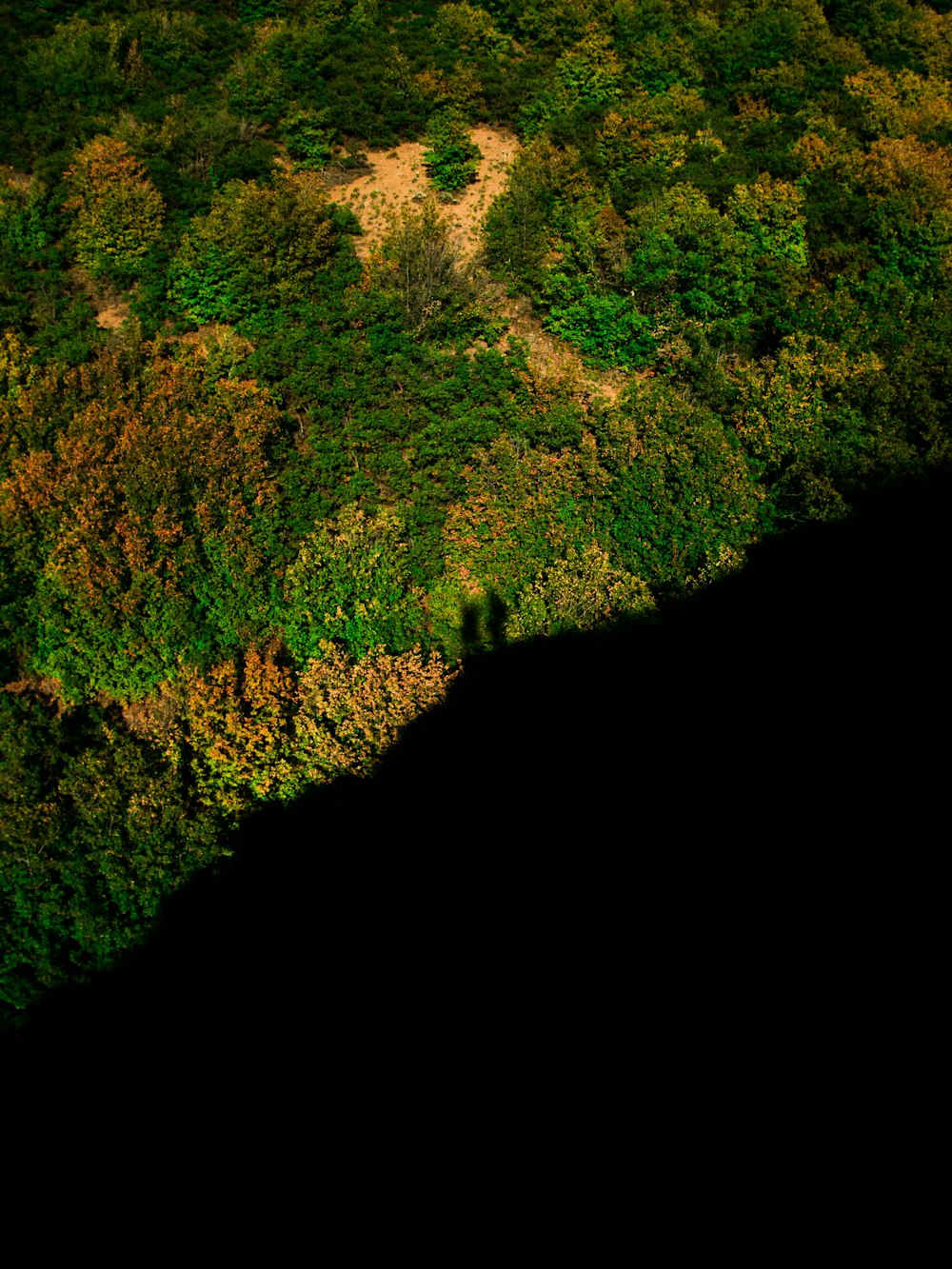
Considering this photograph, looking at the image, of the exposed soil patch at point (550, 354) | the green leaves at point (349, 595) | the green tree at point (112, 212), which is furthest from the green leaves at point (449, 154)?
the green leaves at point (349, 595)

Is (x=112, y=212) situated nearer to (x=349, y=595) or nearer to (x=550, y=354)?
(x=550, y=354)

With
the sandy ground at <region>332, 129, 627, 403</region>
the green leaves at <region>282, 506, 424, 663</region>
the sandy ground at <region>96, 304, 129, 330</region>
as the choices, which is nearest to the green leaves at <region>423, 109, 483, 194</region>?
the sandy ground at <region>332, 129, 627, 403</region>

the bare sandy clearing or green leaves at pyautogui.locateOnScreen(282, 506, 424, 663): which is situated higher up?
the bare sandy clearing

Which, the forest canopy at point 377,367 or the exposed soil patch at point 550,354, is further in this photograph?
the exposed soil patch at point 550,354

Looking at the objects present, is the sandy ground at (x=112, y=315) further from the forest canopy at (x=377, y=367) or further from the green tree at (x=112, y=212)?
the green tree at (x=112, y=212)

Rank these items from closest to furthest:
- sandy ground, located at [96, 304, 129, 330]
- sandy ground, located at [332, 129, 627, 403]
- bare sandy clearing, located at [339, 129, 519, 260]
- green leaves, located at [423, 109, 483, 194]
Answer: sandy ground, located at [332, 129, 627, 403]
sandy ground, located at [96, 304, 129, 330]
bare sandy clearing, located at [339, 129, 519, 260]
green leaves, located at [423, 109, 483, 194]

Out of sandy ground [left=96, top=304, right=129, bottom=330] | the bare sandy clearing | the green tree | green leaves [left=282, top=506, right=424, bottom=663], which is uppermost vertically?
the bare sandy clearing

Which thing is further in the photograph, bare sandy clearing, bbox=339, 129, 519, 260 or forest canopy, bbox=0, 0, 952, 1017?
bare sandy clearing, bbox=339, 129, 519, 260

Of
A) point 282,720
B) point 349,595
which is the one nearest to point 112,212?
point 349,595

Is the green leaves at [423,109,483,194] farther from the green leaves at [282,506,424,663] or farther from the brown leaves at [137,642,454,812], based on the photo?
the brown leaves at [137,642,454,812]

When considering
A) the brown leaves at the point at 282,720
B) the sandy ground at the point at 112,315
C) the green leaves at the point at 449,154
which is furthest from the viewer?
the green leaves at the point at 449,154
